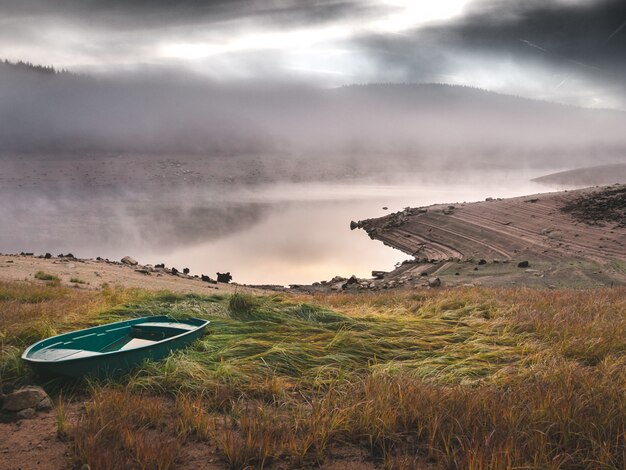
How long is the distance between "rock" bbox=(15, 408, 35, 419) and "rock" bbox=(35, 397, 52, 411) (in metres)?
0.13

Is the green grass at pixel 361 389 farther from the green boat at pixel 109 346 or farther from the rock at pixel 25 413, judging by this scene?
the rock at pixel 25 413

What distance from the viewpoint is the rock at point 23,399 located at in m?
5.03

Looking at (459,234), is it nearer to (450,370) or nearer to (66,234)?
(450,370)

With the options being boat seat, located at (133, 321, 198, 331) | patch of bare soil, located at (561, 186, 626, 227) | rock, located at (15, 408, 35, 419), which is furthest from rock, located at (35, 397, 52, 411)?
patch of bare soil, located at (561, 186, 626, 227)

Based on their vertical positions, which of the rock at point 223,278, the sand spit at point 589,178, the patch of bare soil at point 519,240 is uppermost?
the sand spit at point 589,178

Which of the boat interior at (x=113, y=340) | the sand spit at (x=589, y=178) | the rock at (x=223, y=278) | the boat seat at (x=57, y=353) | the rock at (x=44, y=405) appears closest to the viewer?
the rock at (x=44, y=405)

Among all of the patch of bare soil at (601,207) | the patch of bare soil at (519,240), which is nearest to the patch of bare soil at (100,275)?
the patch of bare soil at (519,240)

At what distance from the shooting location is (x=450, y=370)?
646 cm

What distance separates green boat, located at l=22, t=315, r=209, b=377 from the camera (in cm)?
562

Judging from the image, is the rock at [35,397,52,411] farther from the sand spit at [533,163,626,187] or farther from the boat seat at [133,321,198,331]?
the sand spit at [533,163,626,187]

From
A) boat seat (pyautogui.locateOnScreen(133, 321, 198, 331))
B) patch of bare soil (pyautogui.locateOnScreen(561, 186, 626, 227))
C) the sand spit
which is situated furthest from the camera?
the sand spit

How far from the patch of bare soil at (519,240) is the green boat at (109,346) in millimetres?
13848

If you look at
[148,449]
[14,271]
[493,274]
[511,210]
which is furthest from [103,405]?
[511,210]

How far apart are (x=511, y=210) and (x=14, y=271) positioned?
2881 centimetres
